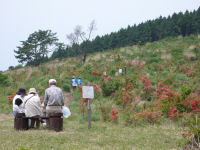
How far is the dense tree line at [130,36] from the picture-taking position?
130ft

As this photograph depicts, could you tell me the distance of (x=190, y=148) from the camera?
15.7 feet

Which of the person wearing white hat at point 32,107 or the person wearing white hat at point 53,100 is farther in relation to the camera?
the person wearing white hat at point 32,107

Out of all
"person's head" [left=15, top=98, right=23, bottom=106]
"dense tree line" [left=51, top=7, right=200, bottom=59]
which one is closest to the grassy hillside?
"person's head" [left=15, top=98, right=23, bottom=106]

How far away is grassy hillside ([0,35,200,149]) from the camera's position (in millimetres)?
5978

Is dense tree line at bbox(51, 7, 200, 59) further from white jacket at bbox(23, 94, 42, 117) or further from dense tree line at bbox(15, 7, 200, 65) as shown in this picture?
white jacket at bbox(23, 94, 42, 117)

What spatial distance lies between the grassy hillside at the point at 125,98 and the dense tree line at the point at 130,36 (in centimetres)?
367

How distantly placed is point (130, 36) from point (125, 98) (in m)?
31.0

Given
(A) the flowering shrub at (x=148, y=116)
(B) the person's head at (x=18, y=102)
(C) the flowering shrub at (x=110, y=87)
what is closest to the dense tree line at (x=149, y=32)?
(C) the flowering shrub at (x=110, y=87)

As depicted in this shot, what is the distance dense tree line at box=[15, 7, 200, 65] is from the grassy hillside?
3.67 meters

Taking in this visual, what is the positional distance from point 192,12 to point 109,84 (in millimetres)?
31562

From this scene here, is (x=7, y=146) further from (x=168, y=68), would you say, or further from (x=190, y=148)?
(x=168, y=68)

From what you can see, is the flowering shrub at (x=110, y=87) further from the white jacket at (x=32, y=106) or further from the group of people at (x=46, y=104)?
the white jacket at (x=32, y=106)

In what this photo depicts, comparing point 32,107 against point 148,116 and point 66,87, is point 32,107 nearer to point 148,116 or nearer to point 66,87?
point 148,116

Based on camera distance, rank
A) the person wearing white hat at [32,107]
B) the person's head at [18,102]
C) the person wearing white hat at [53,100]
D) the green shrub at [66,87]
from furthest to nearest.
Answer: the green shrub at [66,87] < the person's head at [18,102] < the person wearing white hat at [32,107] < the person wearing white hat at [53,100]
